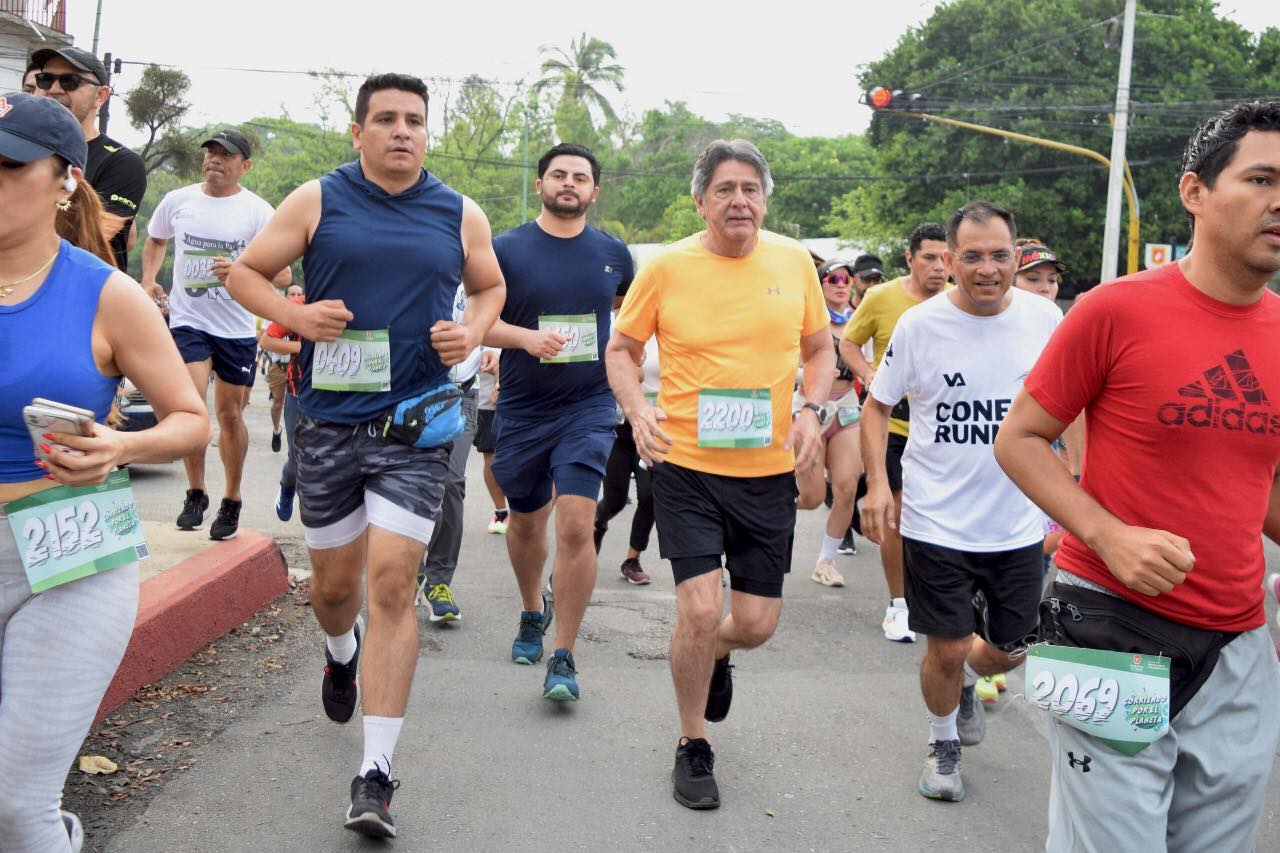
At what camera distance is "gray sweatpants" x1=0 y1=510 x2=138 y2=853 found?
2.70 metres

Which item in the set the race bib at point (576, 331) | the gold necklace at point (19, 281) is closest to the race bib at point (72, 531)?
the gold necklace at point (19, 281)

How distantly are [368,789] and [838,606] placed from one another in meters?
4.34

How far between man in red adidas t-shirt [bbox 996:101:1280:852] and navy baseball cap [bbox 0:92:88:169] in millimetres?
2382

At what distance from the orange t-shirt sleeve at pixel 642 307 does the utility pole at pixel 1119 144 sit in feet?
68.6

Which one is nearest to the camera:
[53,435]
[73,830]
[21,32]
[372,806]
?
[53,435]

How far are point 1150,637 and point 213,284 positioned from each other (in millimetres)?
5504

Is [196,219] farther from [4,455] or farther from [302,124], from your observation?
[302,124]

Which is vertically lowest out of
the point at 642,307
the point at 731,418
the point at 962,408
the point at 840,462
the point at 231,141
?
the point at 840,462

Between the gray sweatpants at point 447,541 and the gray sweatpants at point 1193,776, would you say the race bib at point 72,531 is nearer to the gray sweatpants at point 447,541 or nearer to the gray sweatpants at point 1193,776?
the gray sweatpants at point 1193,776

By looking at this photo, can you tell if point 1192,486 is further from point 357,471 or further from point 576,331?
point 576,331

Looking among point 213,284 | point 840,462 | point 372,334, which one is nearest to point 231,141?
point 213,284

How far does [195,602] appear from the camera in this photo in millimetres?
5488

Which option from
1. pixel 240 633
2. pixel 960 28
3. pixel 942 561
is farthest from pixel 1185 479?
pixel 960 28

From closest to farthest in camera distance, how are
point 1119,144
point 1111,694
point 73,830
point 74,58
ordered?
1. point 1111,694
2. point 73,830
3. point 74,58
4. point 1119,144
